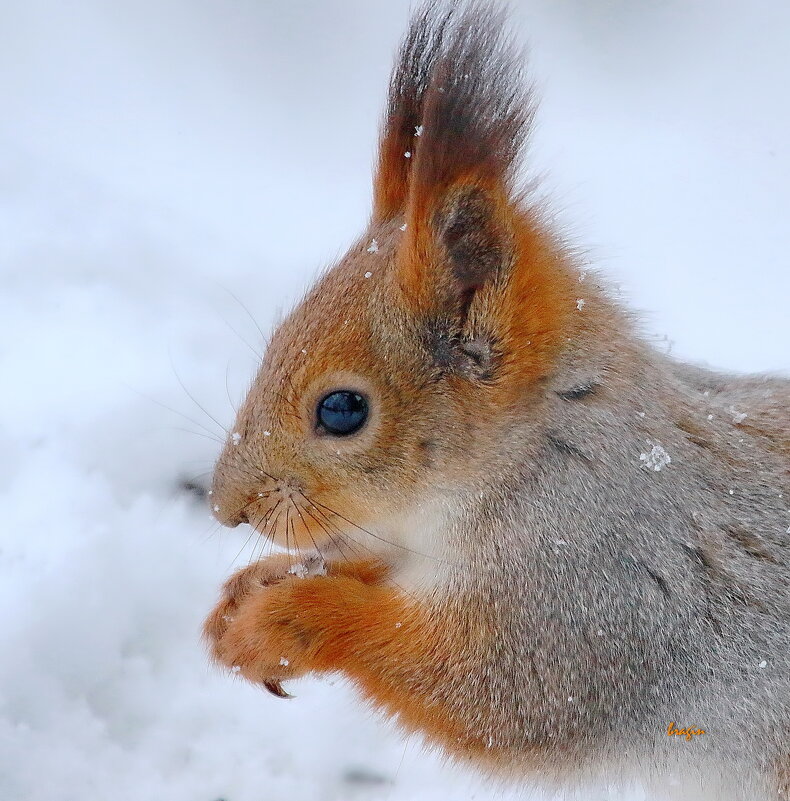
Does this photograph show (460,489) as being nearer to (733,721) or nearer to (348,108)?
(733,721)

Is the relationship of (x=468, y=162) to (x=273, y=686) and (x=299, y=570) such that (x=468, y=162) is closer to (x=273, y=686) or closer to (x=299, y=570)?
(x=299, y=570)

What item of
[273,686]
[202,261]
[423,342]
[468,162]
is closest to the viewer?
[468,162]

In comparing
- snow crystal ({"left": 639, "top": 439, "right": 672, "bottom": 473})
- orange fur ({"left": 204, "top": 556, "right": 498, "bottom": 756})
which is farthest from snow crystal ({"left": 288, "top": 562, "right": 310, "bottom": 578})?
snow crystal ({"left": 639, "top": 439, "right": 672, "bottom": 473})

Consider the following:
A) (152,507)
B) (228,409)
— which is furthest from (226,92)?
(152,507)

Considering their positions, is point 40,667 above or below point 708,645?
below

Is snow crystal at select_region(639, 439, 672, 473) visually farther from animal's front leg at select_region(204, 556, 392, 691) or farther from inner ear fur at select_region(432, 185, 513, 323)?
animal's front leg at select_region(204, 556, 392, 691)

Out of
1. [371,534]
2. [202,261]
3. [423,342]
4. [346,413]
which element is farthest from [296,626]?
[202,261]
